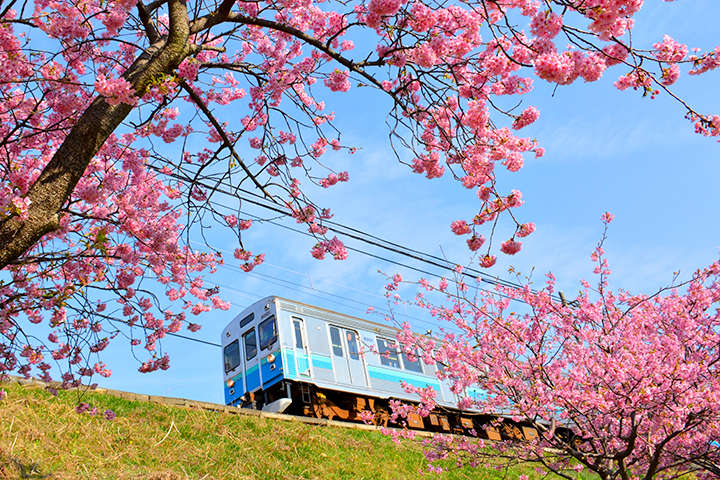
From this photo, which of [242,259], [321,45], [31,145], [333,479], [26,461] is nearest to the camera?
[321,45]

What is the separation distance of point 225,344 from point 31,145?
8342 mm

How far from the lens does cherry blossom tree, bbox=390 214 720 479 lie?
531cm

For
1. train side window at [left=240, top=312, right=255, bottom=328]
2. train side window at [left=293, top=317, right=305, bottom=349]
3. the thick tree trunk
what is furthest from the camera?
train side window at [left=240, top=312, right=255, bottom=328]

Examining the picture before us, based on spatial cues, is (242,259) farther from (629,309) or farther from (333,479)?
(629,309)

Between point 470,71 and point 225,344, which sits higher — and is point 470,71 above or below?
below

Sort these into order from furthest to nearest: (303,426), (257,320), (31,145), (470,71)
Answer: (257,320) → (303,426) → (31,145) → (470,71)

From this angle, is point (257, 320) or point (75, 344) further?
point (257, 320)

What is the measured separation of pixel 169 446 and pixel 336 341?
5.16 m

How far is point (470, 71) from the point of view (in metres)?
3.98

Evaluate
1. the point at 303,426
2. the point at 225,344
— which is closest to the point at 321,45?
the point at 303,426

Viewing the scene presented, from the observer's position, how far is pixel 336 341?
11367 mm

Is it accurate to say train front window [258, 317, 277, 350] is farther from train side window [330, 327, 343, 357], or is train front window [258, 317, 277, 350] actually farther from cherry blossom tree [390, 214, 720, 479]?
cherry blossom tree [390, 214, 720, 479]

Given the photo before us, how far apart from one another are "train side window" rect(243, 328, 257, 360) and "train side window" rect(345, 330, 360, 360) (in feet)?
6.77

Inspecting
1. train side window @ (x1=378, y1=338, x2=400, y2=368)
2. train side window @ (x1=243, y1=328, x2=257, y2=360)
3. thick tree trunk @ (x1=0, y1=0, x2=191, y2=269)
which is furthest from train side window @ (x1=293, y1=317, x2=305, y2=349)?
thick tree trunk @ (x1=0, y1=0, x2=191, y2=269)
